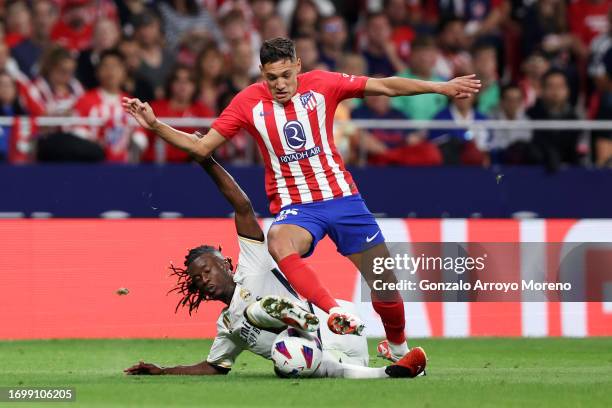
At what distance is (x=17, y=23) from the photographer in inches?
643

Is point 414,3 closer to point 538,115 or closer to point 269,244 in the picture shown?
point 538,115

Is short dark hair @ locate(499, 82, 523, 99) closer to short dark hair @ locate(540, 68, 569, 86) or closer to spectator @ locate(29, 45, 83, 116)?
short dark hair @ locate(540, 68, 569, 86)

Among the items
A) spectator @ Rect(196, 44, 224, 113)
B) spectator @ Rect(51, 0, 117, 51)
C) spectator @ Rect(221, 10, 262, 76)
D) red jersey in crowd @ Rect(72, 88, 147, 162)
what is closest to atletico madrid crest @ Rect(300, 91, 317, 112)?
red jersey in crowd @ Rect(72, 88, 147, 162)

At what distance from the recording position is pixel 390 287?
9594 mm

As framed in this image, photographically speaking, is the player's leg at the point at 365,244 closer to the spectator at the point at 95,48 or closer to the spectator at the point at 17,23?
the spectator at the point at 95,48

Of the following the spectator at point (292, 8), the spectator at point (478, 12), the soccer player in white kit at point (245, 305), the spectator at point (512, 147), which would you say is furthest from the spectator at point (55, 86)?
the soccer player in white kit at point (245, 305)

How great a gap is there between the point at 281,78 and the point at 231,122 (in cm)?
47

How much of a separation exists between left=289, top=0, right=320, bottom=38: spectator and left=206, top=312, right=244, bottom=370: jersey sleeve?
321 inches

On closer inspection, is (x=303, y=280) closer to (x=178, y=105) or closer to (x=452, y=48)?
(x=178, y=105)

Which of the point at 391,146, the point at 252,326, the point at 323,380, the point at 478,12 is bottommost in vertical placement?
the point at 323,380

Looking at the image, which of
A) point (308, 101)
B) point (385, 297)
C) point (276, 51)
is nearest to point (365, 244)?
point (385, 297)

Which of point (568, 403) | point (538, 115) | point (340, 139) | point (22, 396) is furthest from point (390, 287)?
point (538, 115)

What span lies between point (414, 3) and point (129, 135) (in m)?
5.32

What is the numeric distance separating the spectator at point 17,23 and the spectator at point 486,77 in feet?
17.2
